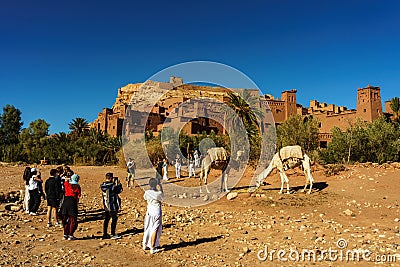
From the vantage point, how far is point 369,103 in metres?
50.6

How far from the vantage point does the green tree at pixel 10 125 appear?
222 ft

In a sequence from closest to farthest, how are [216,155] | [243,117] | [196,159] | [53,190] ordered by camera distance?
[53,190]
[216,155]
[196,159]
[243,117]

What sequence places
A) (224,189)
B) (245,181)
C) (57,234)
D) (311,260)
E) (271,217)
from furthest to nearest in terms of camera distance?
1. (245,181)
2. (224,189)
3. (271,217)
4. (57,234)
5. (311,260)

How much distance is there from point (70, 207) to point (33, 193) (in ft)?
12.9

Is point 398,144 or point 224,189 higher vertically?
point 398,144

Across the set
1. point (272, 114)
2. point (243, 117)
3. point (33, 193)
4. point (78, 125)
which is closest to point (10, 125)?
point (78, 125)

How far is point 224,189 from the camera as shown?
15438 millimetres

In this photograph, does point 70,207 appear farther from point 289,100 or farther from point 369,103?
point 289,100

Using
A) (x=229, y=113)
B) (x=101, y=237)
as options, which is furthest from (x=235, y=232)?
(x=229, y=113)

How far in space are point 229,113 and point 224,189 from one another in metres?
11.4

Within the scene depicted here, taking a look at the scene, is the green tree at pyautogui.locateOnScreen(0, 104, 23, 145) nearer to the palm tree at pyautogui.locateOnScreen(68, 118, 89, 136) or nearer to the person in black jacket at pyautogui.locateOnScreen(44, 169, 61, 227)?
the palm tree at pyautogui.locateOnScreen(68, 118, 89, 136)

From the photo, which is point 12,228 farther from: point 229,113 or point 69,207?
point 229,113

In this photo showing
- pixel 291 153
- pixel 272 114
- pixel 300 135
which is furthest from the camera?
pixel 272 114

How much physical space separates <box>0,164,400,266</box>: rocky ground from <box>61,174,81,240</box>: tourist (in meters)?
0.29
